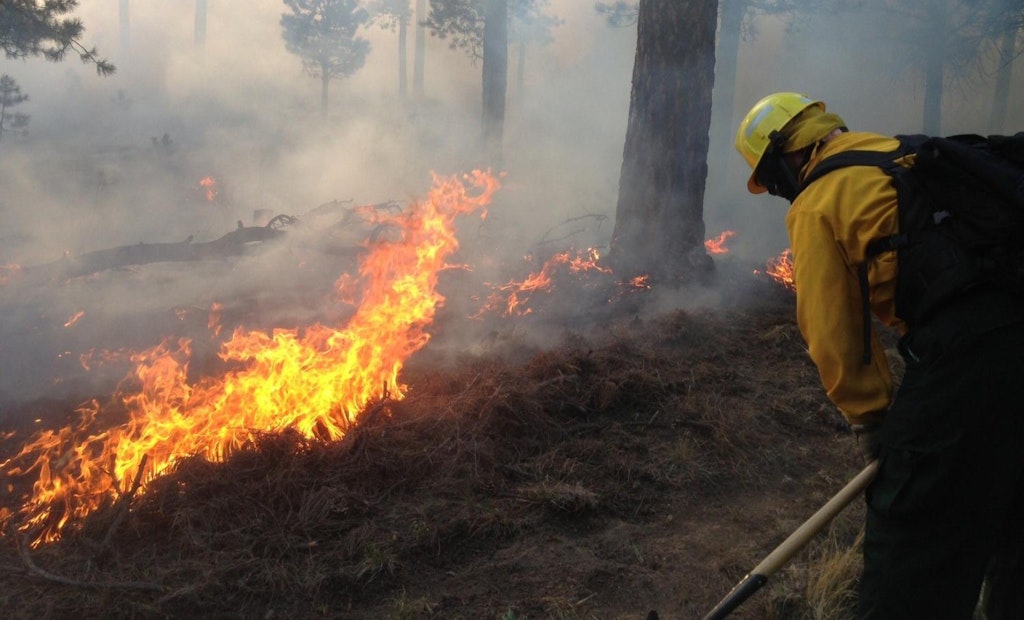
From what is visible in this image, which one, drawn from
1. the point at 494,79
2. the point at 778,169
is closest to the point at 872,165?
the point at 778,169

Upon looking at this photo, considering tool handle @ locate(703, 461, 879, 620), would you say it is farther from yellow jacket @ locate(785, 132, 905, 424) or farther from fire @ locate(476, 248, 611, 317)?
fire @ locate(476, 248, 611, 317)

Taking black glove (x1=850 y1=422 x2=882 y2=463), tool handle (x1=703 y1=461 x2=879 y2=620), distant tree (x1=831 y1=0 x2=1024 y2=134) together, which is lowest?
tool handle (x1=703 y1=461 x2=879 y2=620)

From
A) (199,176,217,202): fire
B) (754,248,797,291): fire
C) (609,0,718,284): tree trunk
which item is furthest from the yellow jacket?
(199,176,217,202): fire

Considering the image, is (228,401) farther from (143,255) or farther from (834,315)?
(143,255)

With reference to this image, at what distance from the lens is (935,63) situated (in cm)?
1752

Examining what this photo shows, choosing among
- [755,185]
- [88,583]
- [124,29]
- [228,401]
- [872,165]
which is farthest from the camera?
[124,29]

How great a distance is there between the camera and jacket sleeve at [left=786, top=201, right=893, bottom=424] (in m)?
2.53

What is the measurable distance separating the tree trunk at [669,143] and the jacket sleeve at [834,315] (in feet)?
17.4

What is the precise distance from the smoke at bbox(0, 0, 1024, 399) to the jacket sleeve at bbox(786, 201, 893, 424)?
5.34 metres

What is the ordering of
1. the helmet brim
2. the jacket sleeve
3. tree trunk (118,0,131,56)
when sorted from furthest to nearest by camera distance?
1. tree trunk (118,0,131,56)
2. the helmet brim
3. the jacket sleeve

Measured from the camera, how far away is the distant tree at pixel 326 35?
27969mm

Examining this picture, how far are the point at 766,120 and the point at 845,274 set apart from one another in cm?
83

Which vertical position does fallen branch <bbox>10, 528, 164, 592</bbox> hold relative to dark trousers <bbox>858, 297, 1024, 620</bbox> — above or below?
below

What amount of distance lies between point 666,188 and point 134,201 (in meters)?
14.5
